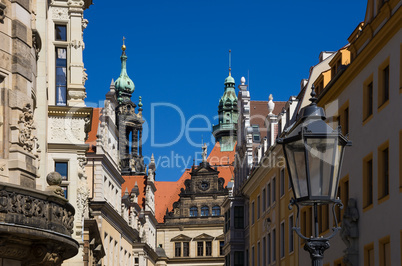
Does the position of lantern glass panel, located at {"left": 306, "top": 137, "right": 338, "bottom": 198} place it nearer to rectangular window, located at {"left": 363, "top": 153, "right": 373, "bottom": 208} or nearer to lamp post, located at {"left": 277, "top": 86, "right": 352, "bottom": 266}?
lamp post, located at {"left": 277, "top": 86, "right": 352, "bottom": 266}

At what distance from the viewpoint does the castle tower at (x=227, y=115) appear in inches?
4570

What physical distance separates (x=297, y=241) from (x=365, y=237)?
1113 centimetres

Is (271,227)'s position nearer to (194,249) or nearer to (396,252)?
(396,252)

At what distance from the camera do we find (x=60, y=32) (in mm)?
35562

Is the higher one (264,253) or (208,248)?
(208,248)

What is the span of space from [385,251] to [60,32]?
17.4 m

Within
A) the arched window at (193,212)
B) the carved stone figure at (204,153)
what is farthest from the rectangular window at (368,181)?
the arched window at (193,212)

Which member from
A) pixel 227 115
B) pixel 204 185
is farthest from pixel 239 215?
pixel 227 115

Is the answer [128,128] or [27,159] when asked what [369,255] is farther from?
[128,128]

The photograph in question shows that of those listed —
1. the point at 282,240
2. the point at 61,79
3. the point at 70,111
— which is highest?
the point at 61,79

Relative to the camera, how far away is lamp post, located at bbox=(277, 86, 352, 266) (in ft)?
36.6

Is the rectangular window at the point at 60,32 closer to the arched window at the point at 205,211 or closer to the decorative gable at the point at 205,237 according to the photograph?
the arched window at the point at 205,211

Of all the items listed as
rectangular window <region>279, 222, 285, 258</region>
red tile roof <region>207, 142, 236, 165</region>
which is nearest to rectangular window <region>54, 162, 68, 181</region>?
rectangular window <region>279, 222, 285, 258</region>

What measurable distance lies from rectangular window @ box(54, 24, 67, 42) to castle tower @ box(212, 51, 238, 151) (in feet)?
258
